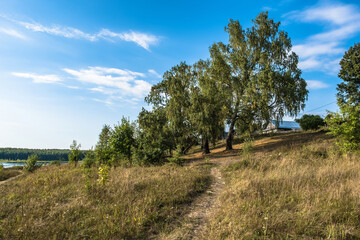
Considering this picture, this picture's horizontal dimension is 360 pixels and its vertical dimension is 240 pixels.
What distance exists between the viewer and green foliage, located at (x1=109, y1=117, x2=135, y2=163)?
16125 mm

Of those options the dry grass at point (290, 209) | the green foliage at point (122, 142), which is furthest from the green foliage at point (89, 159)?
the dry grass at point (290, 209)

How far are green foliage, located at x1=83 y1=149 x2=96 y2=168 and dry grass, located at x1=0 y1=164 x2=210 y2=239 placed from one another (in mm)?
6368

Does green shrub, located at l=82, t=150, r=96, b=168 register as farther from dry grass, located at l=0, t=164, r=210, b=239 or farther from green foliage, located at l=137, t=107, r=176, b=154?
green foliage, located at l=137, t=107, r=176, b=154

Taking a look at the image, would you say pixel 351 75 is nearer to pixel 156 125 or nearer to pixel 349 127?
pixel 349 127

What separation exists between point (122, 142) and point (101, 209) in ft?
36.8

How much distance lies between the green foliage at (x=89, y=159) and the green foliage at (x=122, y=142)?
1.60 meters

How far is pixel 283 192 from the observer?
21.3 ft

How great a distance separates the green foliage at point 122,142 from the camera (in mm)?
16125

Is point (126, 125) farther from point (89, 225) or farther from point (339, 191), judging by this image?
point (339, 191)

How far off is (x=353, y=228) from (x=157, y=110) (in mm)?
23841

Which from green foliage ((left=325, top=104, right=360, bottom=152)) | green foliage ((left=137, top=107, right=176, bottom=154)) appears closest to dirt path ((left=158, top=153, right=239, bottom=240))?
green foliage ((left=325, top=104, right=360, bottom=152))

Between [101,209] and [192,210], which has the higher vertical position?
[101,209]

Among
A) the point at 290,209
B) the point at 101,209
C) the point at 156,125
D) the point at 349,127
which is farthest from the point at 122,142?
the point at 349,127

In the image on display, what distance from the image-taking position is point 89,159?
1547 centimetres
